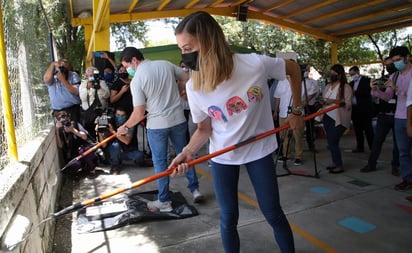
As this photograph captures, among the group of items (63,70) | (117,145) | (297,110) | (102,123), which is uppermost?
(63,70)

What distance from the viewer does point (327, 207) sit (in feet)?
13.0

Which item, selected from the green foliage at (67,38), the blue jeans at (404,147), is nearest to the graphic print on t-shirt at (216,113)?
the blue jeans at (404,147)

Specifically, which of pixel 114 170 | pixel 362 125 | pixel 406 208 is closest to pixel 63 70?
pixel 114 170

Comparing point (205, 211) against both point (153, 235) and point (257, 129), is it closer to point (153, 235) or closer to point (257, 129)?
point (153, 235)

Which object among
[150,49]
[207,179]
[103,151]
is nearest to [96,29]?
[150,49]

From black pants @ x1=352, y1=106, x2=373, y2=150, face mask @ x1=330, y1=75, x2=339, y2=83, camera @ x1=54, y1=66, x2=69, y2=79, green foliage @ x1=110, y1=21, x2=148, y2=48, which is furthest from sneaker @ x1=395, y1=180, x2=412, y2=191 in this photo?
green foliage @ x1=110, y1=21, x2=148, y2=48

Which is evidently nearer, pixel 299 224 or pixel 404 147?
pixel 299 224

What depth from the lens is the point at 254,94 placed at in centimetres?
212

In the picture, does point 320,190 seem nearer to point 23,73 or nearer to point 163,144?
point 163,144

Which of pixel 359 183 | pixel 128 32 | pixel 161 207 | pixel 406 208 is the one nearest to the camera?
pixel 406 208

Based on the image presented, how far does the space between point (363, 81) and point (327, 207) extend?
393 centimetres

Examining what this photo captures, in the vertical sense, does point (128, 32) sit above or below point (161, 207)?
above

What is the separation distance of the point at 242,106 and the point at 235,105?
45 mm

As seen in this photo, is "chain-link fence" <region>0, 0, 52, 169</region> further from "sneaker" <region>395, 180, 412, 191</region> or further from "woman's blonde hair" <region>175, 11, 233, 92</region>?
"sneaker" <region>395, 180, 412, 191</region>
